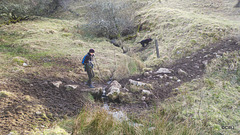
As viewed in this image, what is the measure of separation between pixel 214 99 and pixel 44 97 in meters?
4.96

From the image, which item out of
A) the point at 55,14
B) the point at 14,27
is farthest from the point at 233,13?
the point at 55,14

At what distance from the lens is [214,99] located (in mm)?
4387

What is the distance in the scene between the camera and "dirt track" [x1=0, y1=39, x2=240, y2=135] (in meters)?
3.16

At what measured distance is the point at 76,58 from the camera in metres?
8.35

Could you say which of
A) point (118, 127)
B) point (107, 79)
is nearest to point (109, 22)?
point (107, 79)

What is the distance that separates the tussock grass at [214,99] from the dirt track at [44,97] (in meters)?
0.48

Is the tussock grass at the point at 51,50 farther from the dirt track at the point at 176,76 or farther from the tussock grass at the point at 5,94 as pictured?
the tussock grass at the point at 5,94

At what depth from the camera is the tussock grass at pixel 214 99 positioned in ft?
11.7

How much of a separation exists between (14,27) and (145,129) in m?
12.5

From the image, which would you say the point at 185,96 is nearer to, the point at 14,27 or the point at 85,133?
the point at 85,133

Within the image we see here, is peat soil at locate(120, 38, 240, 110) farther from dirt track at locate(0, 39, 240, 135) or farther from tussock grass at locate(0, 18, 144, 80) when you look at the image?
tussock grass at locate(0, 18, 144, 80)

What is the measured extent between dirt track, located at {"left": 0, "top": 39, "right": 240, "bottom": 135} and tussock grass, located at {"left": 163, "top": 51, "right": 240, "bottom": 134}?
48 cm

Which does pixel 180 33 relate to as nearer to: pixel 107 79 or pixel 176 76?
pixel 176 76

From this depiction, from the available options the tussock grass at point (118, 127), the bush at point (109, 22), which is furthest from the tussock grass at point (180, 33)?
the tussock grass at point (118, 127)
